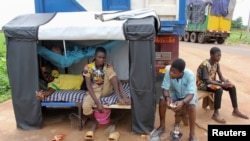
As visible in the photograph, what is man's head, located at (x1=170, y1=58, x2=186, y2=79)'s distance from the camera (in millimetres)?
3826

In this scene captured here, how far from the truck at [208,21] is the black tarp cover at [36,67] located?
15.0 m

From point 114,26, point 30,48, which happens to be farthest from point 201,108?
point 30,48

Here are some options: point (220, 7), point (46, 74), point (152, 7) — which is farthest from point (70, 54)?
point (220, 7)

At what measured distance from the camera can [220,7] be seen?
61.3 ft

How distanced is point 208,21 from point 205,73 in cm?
1519

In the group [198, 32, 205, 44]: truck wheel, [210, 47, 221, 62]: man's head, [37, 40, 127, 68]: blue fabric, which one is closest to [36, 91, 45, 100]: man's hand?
[37, 40, 127, 68]: blue fabric

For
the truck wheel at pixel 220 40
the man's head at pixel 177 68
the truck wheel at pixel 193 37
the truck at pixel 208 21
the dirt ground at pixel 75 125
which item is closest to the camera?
the man's head at pixel 177 68

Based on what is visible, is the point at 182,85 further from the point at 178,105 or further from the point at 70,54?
the point at 70,54

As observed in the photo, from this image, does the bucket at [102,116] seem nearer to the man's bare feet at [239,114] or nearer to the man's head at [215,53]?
the man's head at [215,53]

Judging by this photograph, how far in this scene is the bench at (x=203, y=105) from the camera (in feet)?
14.6

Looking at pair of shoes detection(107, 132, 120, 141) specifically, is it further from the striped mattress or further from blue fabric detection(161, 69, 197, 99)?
blue fabric detection(161, 69, 197, 99)

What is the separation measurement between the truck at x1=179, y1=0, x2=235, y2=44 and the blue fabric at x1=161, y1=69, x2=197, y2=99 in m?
14.9

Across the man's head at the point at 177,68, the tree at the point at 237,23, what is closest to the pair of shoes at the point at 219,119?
the man's head at the point at 177,68

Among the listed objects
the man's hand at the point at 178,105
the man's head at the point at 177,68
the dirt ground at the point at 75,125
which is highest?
the man's head at the point at 177,68
